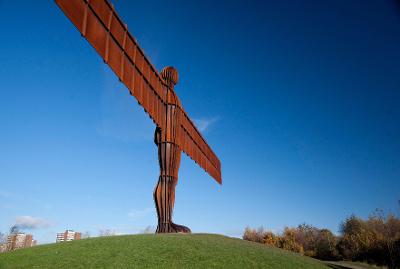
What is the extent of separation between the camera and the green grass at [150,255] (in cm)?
1272

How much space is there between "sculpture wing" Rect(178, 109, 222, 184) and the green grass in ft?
18.9

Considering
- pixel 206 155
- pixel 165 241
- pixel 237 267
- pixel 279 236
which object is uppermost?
pixel 206 155

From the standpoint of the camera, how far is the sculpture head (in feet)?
62.4

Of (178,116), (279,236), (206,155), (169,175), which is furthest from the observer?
(279,236)

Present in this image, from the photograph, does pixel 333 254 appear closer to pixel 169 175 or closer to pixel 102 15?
pixel 169 175

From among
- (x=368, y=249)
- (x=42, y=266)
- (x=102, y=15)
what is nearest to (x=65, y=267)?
(x=42, y=266)

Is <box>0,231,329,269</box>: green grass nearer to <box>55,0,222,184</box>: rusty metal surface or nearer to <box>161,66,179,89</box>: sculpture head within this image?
<box>55,0,222,184</box>: rusty metal surface

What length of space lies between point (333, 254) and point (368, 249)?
5522 millimetres

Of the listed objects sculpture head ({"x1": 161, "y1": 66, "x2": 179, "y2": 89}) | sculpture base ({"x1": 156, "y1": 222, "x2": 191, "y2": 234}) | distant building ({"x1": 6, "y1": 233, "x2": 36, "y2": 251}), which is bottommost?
sculpture base ({"x1": 156, "y1": 222, "x2": 191, "y2": 234})

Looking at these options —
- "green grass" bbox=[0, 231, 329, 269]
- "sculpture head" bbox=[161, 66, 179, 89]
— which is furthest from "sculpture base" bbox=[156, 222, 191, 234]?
"sculpture head" bbox=[161, 66, 179, 89]

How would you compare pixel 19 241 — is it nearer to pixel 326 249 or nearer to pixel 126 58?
pixel 326 249

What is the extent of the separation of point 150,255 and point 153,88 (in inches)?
317

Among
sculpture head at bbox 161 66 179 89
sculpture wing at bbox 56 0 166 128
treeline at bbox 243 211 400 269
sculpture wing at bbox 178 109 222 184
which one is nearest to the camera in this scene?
sculpture wing at bbox 56 0 166 128

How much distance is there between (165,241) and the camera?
15070 mm
